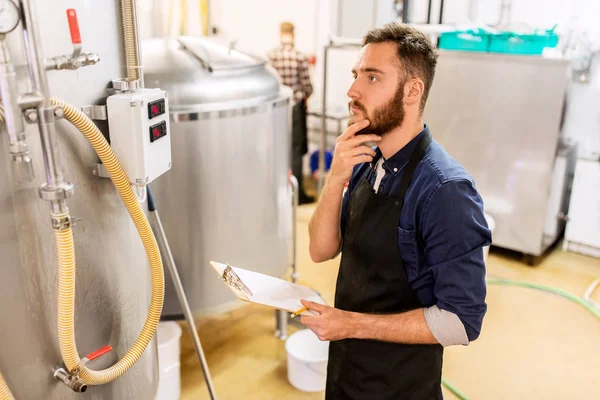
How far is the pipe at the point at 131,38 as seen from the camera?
1.11 meters

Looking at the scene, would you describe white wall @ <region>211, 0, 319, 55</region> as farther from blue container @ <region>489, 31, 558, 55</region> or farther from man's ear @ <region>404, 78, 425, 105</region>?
man's ear @ <region>404, 78, 425, 105</region>

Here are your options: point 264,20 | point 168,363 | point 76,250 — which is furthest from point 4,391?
point 264,20

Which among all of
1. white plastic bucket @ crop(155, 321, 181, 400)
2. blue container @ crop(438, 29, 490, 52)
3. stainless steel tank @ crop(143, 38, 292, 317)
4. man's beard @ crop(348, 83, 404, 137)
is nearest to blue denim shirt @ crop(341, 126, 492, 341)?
man's beard @ crop(348, 83, 404, 137)

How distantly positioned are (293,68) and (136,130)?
3386 millimetres

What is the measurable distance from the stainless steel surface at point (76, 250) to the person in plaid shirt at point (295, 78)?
10.6 feet

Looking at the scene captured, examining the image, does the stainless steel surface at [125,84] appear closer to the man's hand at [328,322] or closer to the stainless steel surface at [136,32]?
the stainless steel surface at [136,32]

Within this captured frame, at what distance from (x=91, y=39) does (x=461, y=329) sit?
941 mm

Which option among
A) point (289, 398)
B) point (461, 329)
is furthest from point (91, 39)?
point (289, 398)

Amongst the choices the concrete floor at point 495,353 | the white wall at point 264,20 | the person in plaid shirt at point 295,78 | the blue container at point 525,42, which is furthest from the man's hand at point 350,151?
the white wall at point 264,20

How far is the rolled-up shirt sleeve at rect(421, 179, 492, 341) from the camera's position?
1106 millimetres

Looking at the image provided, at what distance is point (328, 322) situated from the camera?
3.95 feet

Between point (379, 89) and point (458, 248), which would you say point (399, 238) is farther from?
point (379, 89)

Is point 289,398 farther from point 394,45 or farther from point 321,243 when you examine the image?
point 394,45

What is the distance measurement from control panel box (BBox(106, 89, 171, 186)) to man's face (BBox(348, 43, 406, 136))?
0.44 meters
